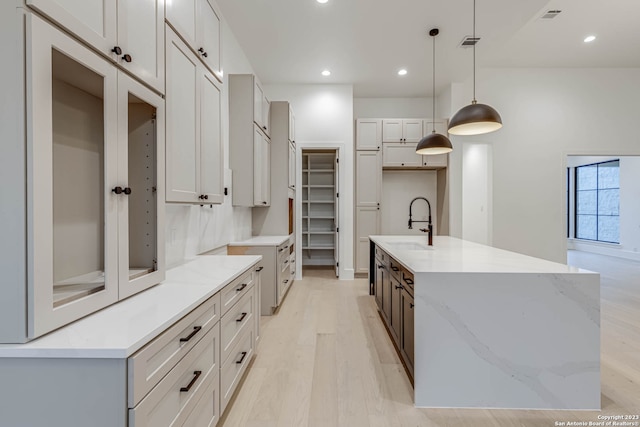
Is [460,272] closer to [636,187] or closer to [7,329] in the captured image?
[7,329]

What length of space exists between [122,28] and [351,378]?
2.44 meters

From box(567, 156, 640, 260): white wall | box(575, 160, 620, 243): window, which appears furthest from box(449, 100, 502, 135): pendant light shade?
box(575, 160, 620, 243): window

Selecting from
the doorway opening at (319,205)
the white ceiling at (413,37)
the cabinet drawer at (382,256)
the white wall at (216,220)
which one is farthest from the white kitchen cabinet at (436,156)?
the white wall at (216,220)

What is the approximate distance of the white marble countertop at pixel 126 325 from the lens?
0.88 meters

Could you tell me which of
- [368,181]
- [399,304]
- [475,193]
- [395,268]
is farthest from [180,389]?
[475,193]

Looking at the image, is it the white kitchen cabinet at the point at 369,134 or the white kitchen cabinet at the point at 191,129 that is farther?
the white kitchen cabinet at the point at 369,134

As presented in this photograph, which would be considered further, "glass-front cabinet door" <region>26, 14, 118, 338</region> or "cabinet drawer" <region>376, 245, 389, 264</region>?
"cabinet drawer" <region>376, 245, 389, 264</region>

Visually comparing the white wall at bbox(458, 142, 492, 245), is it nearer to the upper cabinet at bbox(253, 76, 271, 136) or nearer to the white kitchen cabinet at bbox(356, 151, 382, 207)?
the white kitchen cabinet at bbox(356, 151, 382, 207)

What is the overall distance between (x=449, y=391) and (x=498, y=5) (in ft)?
12.4

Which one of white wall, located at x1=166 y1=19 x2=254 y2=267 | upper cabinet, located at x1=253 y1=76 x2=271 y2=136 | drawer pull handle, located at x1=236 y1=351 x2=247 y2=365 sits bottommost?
drawer pull handle, located at x1=236 y1=351 x2=247 y2=365

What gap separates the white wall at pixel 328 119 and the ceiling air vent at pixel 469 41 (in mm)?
1869

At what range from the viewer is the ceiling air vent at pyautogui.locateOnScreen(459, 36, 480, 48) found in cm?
397

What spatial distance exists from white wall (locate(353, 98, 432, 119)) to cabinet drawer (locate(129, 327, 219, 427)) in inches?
213

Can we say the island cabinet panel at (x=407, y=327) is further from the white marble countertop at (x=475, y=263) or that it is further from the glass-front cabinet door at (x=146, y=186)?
the glass-front cabinet door at (x=146, y=186)
